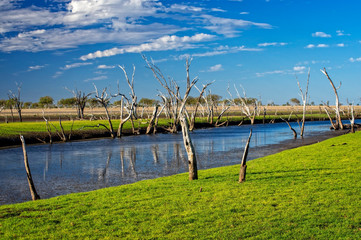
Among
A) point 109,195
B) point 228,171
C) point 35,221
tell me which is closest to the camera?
point 35,221

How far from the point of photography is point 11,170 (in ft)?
76.2

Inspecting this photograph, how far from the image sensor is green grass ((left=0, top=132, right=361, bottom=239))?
8.67 meters

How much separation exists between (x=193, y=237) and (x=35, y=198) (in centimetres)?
791

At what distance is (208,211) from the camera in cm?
1027

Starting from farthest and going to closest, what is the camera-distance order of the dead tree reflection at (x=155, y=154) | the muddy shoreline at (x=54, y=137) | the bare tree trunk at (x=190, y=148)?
the muddy shoreline at (x=54, y=137), the dead tree reflection at (x=155, y=154), the bare tree trunk at (x=190, y=148)

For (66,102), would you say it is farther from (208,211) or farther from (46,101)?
(208,211)

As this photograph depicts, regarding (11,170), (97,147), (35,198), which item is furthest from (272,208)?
(97,147)

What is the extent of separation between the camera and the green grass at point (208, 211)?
8.67 meters

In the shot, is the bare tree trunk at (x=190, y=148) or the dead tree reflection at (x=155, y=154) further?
the dead tree reflection at (x=155, y=154)

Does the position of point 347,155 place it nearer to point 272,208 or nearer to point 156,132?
point 272,208

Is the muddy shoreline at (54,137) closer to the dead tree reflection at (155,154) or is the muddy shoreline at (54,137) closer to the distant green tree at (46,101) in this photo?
the dead tree reflection at (155,154)

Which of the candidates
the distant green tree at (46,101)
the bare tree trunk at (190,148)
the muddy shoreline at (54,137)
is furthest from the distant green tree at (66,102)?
the bare tree trunk at (190,148)

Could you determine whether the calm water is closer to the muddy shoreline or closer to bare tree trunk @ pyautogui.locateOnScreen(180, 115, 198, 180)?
the muddy shoreline

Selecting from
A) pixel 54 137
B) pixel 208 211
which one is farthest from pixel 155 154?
pixel 208 211
